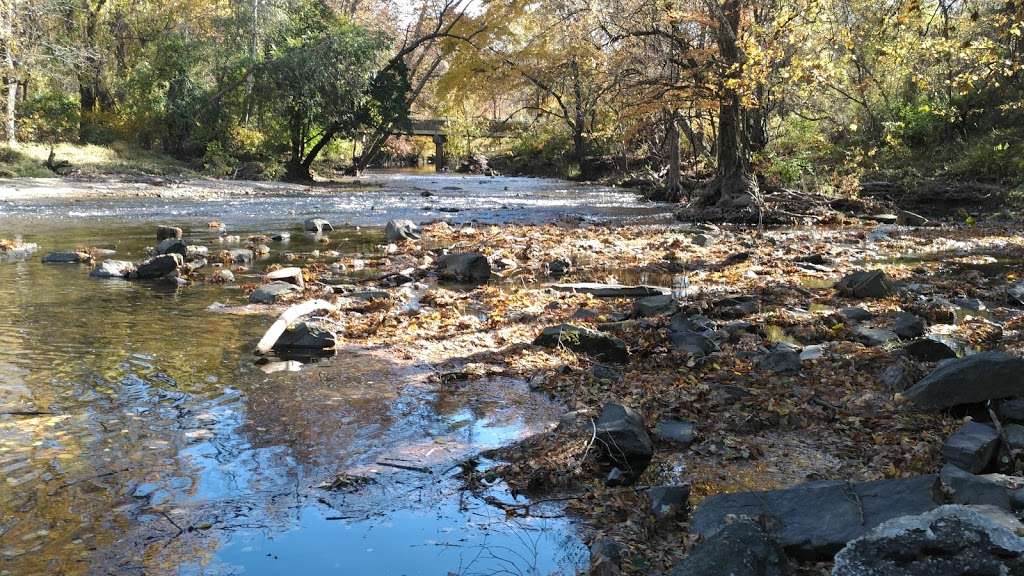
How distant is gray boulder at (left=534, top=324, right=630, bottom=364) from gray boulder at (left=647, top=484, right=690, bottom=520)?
2.75 metres

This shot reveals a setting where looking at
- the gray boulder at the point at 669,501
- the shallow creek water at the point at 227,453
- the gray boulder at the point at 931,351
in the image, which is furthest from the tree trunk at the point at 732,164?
the gray boulder at the point at 669,501

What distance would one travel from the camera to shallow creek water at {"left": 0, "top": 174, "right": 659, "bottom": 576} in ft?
11.6

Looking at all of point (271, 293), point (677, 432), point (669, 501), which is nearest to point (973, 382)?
point (677, 432)

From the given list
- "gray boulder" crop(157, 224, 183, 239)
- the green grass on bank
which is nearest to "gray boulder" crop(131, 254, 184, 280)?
"gray boulder" crop(157, 224, 183, 239)

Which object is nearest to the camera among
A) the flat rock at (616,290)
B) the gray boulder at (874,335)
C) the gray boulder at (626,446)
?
Result: the gray boulder at (626,446)

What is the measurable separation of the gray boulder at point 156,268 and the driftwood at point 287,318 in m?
3.27

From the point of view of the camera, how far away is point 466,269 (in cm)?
1123

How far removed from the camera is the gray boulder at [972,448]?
4.11 meters

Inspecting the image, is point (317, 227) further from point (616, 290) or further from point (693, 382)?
point (693, 382)

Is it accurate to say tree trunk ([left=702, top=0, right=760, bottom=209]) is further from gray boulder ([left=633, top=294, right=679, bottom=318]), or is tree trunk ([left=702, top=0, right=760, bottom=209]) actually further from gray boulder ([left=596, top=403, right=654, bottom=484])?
gray boulder ([left=596, top=403, right=654, bottom=484])

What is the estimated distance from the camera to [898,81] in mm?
27406

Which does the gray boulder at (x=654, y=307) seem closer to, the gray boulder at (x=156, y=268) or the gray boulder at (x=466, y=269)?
the gray boulder at (x=466, y=269)

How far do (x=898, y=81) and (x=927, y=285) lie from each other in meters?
20.3

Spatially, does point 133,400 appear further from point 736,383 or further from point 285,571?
point 736,383
